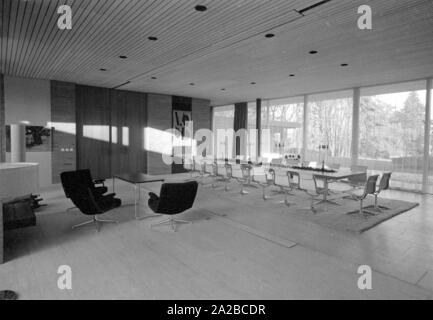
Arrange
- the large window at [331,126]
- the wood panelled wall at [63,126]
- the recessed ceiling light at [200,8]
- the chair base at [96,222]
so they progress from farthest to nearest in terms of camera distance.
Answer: the large window at [331,126] < the wood panelled wall at [63,126] < the chair base at [96,222] < the recessed ceiling light at [200,8]

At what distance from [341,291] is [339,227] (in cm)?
217

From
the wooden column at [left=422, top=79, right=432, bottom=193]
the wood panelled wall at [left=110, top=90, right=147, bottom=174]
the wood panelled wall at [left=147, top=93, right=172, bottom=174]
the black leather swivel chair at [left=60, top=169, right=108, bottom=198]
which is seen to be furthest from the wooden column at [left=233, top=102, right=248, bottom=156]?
the black leather swivel chair at [left=60, top=169, right=108, bottom=198]

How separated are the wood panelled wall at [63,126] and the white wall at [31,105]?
0.51 feet

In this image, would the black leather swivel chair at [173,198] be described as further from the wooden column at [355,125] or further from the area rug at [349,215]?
the wooden column at [355,125]

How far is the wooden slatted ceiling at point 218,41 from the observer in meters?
3.65

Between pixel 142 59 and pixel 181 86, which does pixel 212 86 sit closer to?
pixel 181 86

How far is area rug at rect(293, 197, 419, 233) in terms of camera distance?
4750 mm

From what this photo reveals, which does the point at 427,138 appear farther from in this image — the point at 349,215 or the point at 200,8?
the point at 200,8

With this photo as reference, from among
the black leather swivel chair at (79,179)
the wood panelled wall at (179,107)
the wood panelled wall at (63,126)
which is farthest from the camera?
the wood panelled wall at (179,107)

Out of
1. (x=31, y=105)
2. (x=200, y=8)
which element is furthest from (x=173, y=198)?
(x=31, y=105)

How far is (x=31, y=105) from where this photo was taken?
816 centimetres

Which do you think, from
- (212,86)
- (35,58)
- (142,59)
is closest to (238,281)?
(142,59)

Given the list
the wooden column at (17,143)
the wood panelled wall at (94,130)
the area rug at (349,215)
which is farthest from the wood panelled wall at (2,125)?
the area rug at (349,215)

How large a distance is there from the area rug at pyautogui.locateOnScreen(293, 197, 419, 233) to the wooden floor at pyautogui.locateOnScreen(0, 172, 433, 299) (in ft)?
0.68
